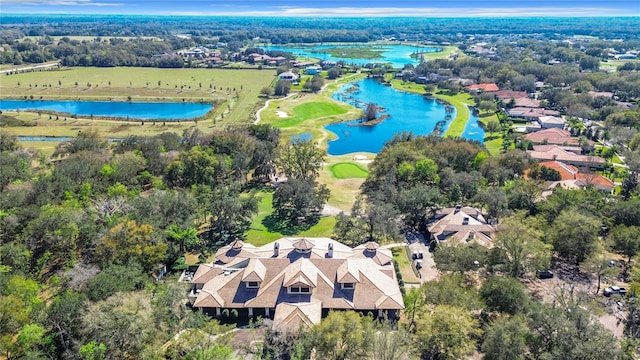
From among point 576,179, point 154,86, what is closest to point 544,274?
point 576,179

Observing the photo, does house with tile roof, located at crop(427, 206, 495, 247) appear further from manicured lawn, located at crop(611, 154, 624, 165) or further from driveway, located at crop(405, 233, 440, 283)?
manicured lawn, located at crop(611, 154, 624, 165)

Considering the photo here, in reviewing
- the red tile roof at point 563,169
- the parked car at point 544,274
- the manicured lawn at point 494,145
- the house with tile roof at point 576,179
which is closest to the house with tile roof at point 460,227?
the parked car at point 544,274

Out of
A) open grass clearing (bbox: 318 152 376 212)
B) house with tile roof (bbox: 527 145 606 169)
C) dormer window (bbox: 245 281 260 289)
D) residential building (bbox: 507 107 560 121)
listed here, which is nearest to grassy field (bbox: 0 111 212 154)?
open grass clearing (bbox: 318 152 376 212)

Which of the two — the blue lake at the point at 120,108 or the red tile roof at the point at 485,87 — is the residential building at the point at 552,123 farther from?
the blue lake at the point at 120,108

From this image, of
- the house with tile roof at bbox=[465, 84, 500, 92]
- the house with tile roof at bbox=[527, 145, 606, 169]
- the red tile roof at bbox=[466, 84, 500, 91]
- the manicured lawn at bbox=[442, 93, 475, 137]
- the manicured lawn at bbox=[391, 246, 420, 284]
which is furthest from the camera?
the red tile roof at bbox=[466, 84, 500, 91]

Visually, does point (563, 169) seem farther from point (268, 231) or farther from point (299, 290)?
point (299, 290)

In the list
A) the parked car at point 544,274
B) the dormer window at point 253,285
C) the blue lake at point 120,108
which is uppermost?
the blue lake at point 120,108
